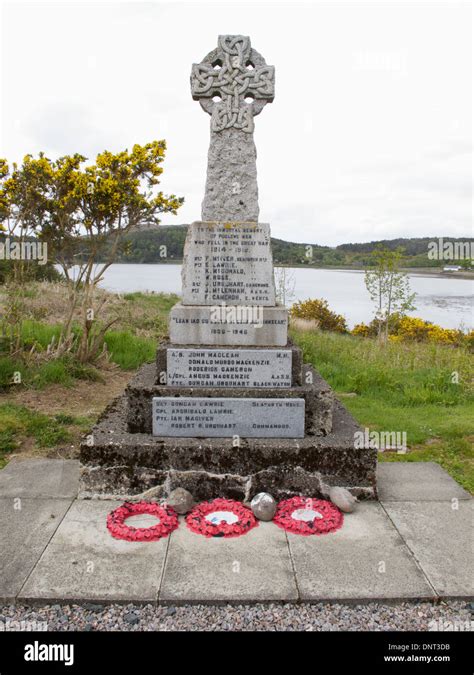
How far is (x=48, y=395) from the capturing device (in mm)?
7387

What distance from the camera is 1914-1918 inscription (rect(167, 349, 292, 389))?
179 inches

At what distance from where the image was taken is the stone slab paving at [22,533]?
3.15 m

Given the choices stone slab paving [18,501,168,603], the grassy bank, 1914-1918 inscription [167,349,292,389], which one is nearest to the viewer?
stone slab paving [18,501,168,603]

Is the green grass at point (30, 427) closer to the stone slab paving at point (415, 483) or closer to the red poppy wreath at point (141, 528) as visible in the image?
the red poppy wreath at point (141, 528)

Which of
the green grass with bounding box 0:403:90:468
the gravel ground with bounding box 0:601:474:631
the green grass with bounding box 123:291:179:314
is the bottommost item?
the gravel ground with bounding box 0:601:474:631

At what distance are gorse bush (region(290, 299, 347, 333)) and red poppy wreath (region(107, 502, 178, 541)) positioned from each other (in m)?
16.5

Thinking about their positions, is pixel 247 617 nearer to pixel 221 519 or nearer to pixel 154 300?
pixel 221 519

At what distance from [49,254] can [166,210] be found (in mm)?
2244

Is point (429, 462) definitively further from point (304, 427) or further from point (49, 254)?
point (49, 254)

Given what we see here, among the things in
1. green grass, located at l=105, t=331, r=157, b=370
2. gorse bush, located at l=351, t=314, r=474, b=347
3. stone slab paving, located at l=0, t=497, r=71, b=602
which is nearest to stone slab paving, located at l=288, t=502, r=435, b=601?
stone slab paving, located at l=0, t=497, r=71, b=602

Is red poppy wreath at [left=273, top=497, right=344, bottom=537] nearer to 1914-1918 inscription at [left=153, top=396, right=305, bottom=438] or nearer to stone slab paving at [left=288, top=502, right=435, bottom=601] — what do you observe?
stone slab paving at [left=288, top=502, right=435, bottom=601]

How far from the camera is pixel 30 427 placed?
6.11 m
